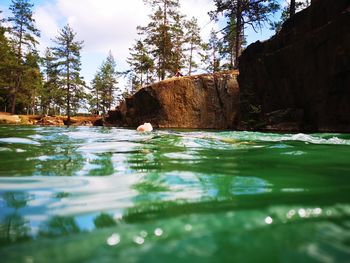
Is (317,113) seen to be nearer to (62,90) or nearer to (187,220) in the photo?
(187,220)

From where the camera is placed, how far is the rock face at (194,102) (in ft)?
65.3

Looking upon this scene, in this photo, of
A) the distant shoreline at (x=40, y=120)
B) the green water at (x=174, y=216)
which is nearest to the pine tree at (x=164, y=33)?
the distant shoreline at (x=40, y=120)

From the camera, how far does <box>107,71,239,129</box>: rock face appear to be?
1989cm

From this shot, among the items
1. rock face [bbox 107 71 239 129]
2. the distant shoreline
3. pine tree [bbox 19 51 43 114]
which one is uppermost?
pine tree [bbox 19 51 43 114]

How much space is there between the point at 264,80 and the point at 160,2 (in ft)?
70.5

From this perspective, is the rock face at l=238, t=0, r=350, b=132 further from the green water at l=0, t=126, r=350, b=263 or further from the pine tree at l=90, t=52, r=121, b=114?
the pine tree at l=90, t=52, r=121, b=114

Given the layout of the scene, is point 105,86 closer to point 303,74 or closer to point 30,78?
point 30,78

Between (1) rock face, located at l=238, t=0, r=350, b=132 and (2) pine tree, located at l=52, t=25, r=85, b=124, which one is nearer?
(1) rock face, located at l=238, t=0, r=350, b=132

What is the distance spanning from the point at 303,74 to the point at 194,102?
29.9ft

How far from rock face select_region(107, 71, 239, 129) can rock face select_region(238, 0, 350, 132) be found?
3.14 metres

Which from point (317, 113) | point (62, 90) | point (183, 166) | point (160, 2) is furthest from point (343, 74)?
point (62, 90)

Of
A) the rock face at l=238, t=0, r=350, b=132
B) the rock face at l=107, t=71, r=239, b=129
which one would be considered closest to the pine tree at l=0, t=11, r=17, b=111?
the rock face at l=107, t=71, r=239, b=129

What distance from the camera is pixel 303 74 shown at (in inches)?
496

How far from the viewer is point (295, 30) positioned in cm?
1279
